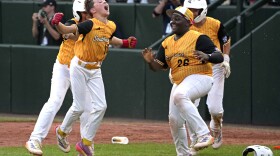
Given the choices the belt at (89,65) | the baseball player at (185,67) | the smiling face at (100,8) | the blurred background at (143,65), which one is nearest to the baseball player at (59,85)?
the smiling face at (100,8)

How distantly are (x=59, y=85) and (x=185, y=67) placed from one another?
1856mm

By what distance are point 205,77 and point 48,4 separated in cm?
766

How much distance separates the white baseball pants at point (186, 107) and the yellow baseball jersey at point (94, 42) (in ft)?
3.50

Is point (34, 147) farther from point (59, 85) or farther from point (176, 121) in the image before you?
point (176, 121)

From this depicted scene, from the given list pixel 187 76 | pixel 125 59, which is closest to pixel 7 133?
pixel 125 59

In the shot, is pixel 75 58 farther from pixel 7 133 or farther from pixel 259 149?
pixel 7 133

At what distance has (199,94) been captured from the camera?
38.8ft

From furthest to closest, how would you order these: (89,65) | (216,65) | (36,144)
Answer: (216,65)
(89,65)
(36,144)

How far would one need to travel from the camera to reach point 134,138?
50.4 ft

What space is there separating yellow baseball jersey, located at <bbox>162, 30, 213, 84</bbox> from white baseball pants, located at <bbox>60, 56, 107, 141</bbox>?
0.99 meters

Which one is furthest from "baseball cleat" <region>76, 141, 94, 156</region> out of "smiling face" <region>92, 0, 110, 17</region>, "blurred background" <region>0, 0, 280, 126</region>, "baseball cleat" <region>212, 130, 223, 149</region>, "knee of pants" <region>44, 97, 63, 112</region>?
"blurred background" <region>0, 0, 280, 126</region>

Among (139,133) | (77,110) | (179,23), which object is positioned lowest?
(139,133)

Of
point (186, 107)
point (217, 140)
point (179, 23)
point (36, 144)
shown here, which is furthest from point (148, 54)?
point (217, 140)

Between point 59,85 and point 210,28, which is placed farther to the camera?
point 210,28
